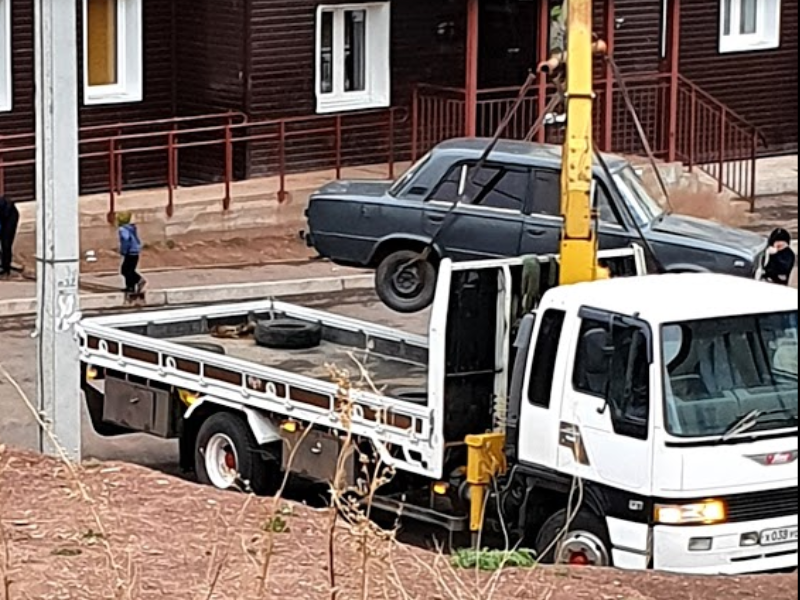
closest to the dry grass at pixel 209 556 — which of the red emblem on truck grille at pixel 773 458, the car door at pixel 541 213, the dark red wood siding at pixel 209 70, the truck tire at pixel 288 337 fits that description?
the red emblem on truck grille at pixel 773 458

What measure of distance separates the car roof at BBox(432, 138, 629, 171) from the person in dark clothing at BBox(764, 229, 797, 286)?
5.08ft

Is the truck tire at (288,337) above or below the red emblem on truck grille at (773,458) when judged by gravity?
above

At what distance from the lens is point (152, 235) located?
24.7 meters

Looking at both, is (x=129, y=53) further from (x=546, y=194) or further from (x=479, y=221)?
(x=546, y=194)

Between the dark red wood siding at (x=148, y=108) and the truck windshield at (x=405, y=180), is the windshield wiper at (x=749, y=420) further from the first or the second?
the dark red wood siding at (x=148, y=108)

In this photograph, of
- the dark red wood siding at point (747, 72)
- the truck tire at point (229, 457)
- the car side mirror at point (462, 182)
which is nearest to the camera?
the truck tire at point (229, 457)

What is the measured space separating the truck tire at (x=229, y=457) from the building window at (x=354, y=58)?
13657 mm

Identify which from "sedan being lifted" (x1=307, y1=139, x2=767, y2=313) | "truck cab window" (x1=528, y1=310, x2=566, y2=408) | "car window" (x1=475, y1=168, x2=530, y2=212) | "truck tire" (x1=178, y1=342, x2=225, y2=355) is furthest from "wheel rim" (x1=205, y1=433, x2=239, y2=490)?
"car window" (x1=475, y1=168, x2=530, y2=212)

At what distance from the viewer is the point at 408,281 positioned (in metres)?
18.3

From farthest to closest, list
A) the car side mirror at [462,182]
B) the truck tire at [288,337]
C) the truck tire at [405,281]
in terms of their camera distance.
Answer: the car side mirror at [462,182], the truck tire at [405,281], the truck tire at [288,337]

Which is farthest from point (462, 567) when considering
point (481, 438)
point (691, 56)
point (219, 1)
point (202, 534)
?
point (691, 56)

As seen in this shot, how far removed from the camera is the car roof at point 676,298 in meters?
11.6

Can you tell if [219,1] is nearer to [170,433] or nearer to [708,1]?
[708,1]

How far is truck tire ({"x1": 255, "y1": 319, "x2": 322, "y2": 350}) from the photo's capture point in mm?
14711
